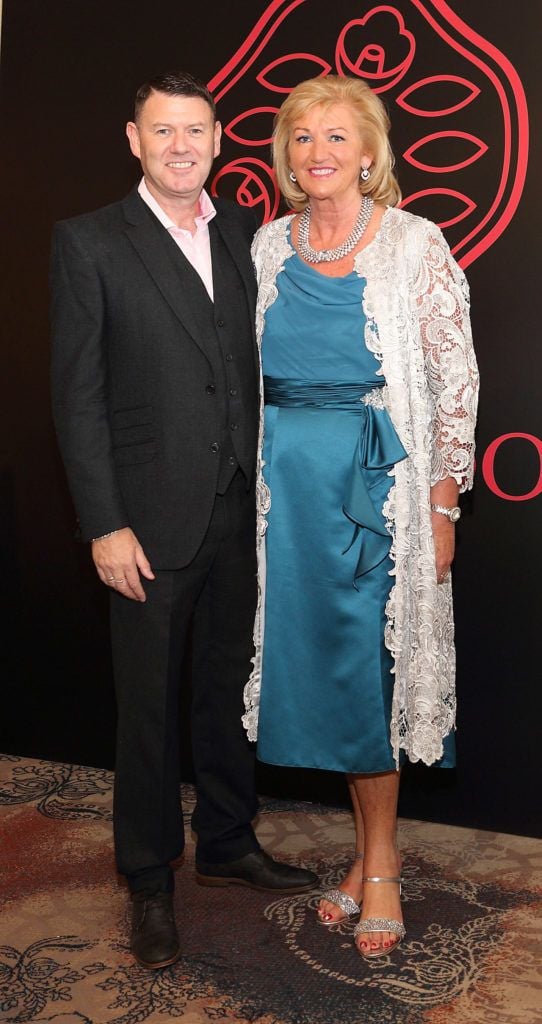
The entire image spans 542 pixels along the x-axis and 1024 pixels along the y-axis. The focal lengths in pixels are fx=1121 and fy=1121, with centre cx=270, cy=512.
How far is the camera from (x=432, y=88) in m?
3.08

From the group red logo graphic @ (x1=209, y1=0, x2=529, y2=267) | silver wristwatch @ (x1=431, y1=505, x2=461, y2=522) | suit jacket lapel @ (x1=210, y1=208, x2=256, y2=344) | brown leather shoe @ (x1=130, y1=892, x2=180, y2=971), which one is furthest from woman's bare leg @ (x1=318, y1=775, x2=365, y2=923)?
red logo graphic @ (x1=209, y1=0, x2=529, y2=267)

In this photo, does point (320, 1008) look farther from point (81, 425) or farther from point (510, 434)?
point (510, 434)

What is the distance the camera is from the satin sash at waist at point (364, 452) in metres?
2.48

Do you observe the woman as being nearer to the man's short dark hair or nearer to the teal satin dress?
the teal satin dress

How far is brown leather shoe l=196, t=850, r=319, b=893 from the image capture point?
284cm

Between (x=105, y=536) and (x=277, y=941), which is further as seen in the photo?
(x=277, y=941)

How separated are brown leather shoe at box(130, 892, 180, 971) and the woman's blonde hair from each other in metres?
1.71

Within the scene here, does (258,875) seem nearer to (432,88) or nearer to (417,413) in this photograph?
(417,413)

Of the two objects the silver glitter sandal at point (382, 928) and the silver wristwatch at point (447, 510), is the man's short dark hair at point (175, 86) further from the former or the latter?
the silver glitter sandal at point (382, 928)

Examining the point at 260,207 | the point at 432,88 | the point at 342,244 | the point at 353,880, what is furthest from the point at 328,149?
the point at 353,880

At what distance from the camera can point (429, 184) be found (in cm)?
311

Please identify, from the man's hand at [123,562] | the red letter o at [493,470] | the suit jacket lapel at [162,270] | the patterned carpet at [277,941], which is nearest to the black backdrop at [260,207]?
the red letter o at [493,470]

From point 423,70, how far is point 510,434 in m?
1.03

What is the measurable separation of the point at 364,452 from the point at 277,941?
1.15m
